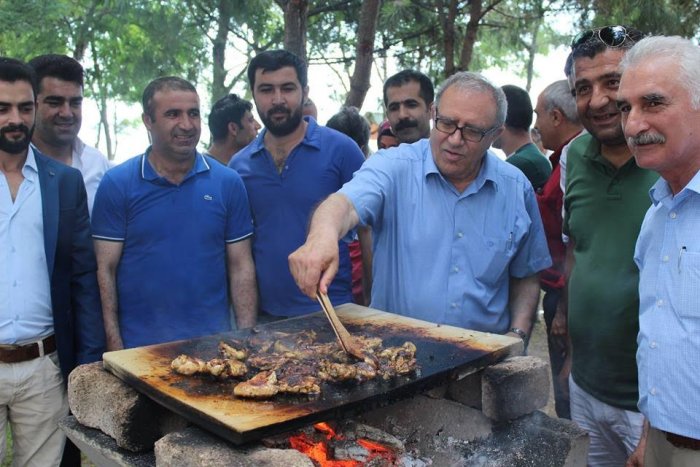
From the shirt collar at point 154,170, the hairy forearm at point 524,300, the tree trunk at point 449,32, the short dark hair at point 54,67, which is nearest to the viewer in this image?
the hairy forearm at point 524,300

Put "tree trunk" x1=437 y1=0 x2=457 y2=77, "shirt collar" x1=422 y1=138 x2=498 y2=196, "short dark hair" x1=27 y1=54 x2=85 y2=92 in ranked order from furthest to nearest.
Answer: "tree trunk" x1=437 y1=0 x2=457 y2=77
"short dark hair" x1=27 y1=54 x2=85 y2=92
"shirt collar" x1=422 y1=138 x2=498 y2=196

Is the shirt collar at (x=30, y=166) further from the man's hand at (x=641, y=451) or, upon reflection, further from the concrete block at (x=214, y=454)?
the man's hand at (x=641, y=451)

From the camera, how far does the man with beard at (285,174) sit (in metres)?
4.41

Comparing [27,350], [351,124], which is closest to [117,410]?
[27,350]

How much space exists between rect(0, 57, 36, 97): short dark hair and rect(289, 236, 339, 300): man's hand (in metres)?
2.05

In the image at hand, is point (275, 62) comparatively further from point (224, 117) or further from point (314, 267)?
point (314, 267)

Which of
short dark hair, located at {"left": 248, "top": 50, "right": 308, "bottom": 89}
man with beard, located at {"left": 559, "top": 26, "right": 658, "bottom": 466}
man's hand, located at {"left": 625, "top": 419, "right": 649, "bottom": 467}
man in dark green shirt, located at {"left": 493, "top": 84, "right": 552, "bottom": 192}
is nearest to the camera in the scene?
man's hand, located at {"left": 625, "top": 419, "right": 649, "bottom": 467}

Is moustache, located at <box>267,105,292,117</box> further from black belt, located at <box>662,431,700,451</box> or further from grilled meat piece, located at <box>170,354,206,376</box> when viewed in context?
black belt, located at <box>662,431,700,451</box>

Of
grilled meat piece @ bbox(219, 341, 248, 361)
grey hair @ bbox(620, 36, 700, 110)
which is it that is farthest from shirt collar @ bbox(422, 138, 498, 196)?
grilled meat piece @ bbox(219, 341, 248, 361)

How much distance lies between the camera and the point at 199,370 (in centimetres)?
254

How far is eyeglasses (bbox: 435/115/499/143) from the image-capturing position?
10.8ft

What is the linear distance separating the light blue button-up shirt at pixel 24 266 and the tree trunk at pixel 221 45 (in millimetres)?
6980

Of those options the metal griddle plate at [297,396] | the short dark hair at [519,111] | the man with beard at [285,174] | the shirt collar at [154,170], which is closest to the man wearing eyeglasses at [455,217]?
the metal griddle plate at [297,396]

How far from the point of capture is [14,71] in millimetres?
3529
